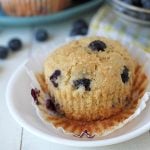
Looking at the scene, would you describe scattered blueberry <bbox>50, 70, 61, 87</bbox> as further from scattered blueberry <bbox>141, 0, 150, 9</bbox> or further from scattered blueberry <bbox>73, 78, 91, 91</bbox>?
scattered blueberry <bbox>141, 0, 150, 9</bbox>

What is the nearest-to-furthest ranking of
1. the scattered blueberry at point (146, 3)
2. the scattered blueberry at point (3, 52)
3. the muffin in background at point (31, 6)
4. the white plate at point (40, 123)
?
the white plate at point (40, 123) < the scattered blueberry at point (146, 3) < the scattered blueberry at point (3, 52) < the muffin in background at point (31, 6)

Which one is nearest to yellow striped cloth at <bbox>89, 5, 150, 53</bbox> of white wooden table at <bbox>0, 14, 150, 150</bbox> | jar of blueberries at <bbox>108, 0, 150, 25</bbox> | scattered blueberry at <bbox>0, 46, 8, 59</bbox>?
jar of blueberries at <bbox>108, 0, 150, 25</bbox>

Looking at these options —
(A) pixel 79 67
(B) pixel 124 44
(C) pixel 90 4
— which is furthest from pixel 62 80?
(C) pixel 90 4

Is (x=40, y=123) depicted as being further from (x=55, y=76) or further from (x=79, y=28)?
(x=79, y=28)

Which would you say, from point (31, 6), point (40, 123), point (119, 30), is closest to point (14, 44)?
point (31, 6)

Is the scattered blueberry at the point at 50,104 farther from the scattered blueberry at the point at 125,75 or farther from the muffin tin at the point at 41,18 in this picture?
the muffin tin at the point at 41,18

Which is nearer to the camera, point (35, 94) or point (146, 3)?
point (35, 94)

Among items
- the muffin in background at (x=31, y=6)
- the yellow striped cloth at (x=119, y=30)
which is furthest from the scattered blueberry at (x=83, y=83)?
the muffin in background at (x=31, y=6)
